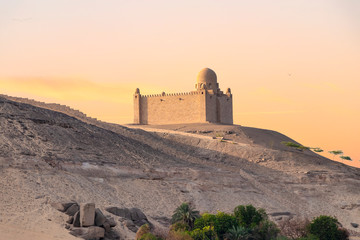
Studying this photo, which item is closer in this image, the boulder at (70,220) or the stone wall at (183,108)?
the boulder at (70,220)

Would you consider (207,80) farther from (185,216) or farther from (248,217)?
(185,216)

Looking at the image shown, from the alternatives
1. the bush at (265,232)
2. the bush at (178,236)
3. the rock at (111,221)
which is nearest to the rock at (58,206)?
the rock at (111,221)

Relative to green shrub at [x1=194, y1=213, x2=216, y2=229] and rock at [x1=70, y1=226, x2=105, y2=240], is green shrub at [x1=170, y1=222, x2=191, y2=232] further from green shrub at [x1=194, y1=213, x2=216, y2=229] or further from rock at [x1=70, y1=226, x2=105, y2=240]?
rock at [x1=70, y1=226, x2=105, y2=240]

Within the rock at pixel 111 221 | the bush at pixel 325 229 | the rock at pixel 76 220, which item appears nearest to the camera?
the rock at pixel 76 220

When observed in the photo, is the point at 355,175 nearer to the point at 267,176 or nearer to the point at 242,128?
the point at 267,176

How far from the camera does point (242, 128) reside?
5834cm

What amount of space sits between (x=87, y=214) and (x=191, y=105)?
131ft

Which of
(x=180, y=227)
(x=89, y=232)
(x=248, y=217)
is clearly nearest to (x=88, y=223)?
(x=89, y=232)

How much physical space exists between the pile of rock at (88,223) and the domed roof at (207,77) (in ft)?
140

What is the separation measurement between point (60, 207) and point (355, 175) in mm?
25596

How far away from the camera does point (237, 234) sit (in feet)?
85.4

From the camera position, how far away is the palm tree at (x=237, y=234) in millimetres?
26047

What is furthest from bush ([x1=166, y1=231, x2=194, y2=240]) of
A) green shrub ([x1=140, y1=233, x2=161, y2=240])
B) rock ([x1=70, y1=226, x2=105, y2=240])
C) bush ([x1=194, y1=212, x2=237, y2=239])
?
rock ([x1=70, y1=226, x2=105, y2=240])

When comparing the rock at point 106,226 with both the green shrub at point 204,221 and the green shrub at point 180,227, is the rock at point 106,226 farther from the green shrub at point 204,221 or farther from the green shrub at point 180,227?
the green shrub at point 204,221
